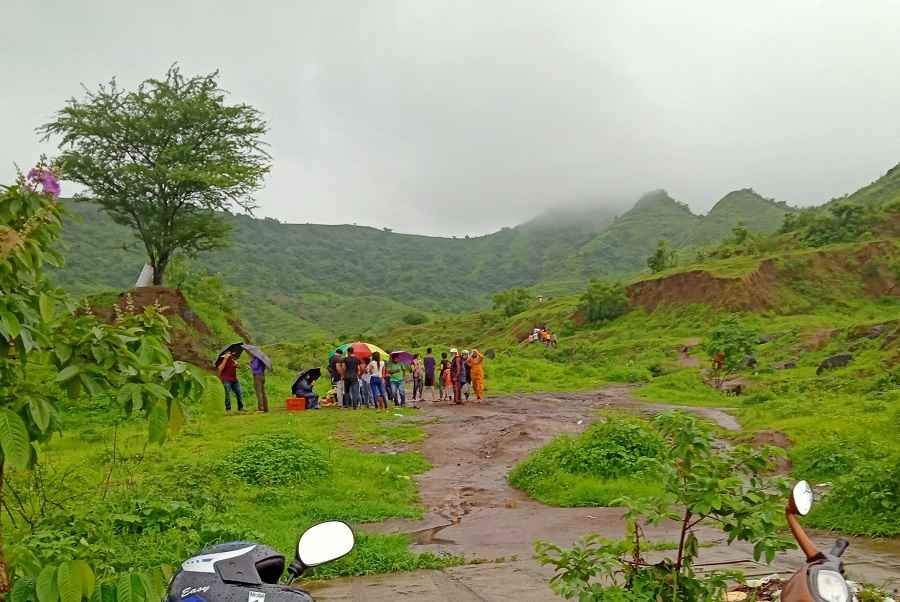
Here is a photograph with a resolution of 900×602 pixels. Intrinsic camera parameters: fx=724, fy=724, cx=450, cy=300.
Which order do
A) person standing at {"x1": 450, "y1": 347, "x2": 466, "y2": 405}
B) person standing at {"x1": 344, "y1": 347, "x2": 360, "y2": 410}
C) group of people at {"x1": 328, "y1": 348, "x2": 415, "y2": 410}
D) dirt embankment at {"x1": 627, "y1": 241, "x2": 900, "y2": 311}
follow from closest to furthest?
person standing at {"x1": 344, "y1": 347, "x2": 360, "y2": 410}
group of people at {"x1": 328, "y1": 348, "x2": 415, "y2": 410}
person standing at {"x1": 450, "y1": 347, "x2": 466, "y2": 405}
dirt embankment at {"x1": 627, "y1": 241, "x2": 900, "y2": 311}

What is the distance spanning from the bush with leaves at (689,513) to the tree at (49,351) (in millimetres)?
2282

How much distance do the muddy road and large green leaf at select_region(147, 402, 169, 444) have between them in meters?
3.93

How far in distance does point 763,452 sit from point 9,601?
3.46 meters

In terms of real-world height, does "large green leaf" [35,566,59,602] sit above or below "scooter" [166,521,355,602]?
above

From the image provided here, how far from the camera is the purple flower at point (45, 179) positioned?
2793mm

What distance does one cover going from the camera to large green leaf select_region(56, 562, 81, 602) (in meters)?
2.10

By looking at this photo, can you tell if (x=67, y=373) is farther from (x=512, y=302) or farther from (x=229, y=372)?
(x=512, y=302)

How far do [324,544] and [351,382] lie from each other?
58.8 ft

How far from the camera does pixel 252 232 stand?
125562 millimetres

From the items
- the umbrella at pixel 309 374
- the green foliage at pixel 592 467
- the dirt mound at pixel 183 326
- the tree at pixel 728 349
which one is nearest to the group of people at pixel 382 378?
the umbrella at pixel 309 374

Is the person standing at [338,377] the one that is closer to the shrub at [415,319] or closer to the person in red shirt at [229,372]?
the person in red shirt at [229,372]

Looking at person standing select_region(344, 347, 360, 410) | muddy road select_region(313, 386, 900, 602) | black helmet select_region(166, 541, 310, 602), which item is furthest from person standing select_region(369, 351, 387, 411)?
black helmet select_region(166, 541, 310, 602)

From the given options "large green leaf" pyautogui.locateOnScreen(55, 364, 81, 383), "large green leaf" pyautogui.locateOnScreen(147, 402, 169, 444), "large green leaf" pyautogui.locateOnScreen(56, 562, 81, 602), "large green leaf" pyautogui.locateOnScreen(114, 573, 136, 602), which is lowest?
"large green leaf" pyautogui.locateOnScreen(114, 573, 136, 602)

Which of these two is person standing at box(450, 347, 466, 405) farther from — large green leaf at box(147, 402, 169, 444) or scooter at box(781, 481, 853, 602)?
large green leaf at box(147, 402, 169, 444)
